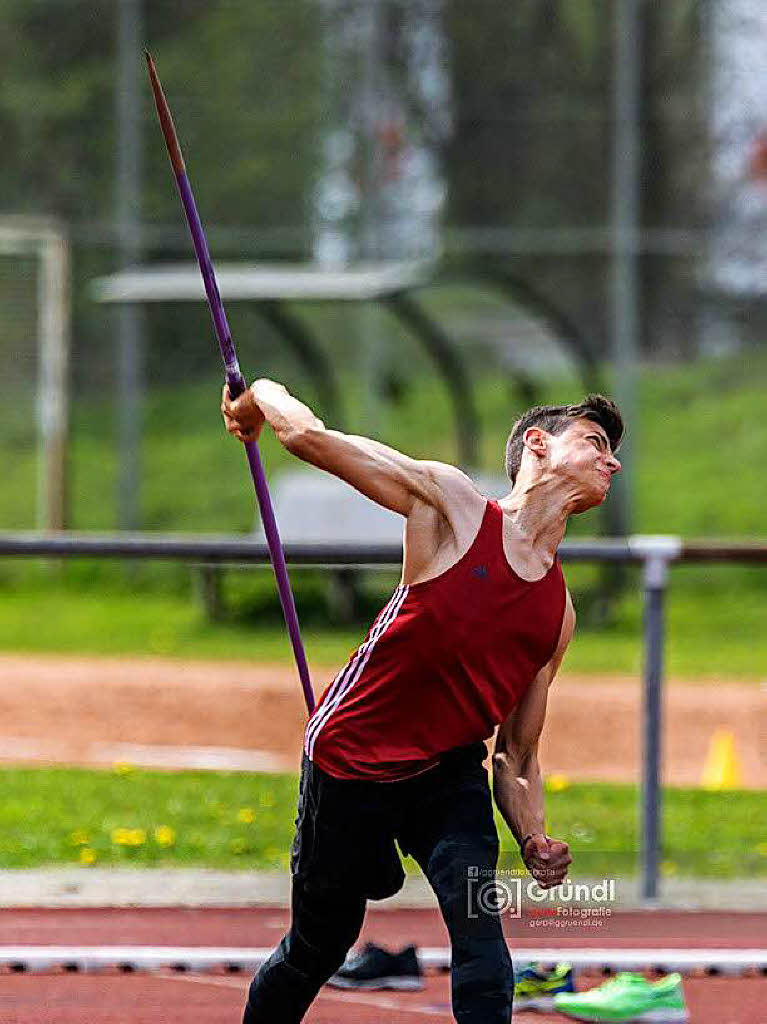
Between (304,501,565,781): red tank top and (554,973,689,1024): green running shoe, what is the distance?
1.69 metres

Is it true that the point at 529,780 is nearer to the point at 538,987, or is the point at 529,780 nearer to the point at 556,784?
the point at 538,987

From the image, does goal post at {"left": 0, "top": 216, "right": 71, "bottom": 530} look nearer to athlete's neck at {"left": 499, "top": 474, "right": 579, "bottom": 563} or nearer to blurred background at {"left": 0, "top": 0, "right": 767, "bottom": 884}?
blurred background at {"left": 0, "top": 0, "right": 767, "bottom": 884}

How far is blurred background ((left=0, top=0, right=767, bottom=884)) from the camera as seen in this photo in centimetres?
2022

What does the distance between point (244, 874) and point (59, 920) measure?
3.03 ft

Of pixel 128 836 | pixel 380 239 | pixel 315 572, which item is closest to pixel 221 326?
pixel 128 836

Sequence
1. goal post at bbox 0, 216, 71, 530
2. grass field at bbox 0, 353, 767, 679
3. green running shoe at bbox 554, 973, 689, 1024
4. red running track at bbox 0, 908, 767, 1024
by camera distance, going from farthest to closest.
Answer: goal post at bbox 0, 216, 71, 530 < grass field at bbox 0, 353, 767, 679 < red running track at bbox 0, 908, 767, 1024 < green running shoe at bbox 554, 973, 689, 1024

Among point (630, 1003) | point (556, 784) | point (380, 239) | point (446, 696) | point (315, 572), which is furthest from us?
point (380, 239)

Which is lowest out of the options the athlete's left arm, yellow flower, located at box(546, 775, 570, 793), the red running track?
the red running track

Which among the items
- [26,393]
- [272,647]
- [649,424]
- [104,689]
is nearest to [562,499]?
[104,689]

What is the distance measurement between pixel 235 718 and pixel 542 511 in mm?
8744

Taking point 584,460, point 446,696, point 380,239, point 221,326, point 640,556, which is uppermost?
point 380,239

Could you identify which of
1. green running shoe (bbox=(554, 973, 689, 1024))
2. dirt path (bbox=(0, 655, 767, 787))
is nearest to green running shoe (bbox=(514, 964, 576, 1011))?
green running shoe (bbox=(554, 973, 689, 1024))

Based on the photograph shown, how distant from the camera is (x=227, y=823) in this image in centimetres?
880

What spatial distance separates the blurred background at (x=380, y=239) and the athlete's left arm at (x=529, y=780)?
573 inches
